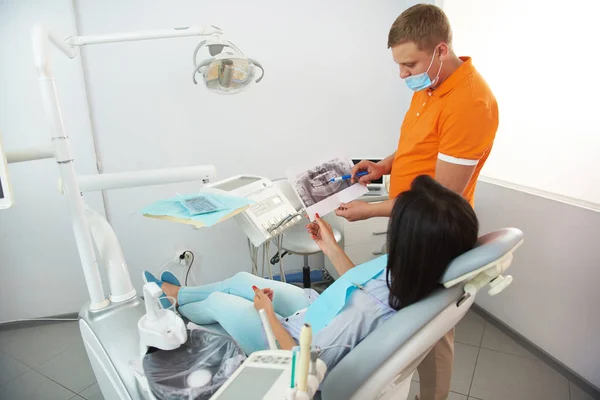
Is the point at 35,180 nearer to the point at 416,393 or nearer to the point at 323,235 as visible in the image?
the point at 323,235

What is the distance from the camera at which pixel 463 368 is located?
5.89 feet

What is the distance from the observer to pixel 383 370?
0.73m

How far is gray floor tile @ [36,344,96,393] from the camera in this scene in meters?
1.84

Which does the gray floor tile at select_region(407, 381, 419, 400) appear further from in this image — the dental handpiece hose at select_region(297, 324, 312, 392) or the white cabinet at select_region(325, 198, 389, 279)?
the dental handpiece hose at select_region(297, 324, 312, 392)

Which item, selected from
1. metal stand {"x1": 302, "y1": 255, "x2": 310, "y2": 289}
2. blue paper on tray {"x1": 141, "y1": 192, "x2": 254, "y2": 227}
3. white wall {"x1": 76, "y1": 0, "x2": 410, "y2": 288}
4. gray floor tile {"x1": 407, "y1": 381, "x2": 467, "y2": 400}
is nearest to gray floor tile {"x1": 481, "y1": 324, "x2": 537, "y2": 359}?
gray floor tile {"x1": 407, "y1": 381, "x2": 467, "y2": 400}

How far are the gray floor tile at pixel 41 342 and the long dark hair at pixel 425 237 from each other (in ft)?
7.12

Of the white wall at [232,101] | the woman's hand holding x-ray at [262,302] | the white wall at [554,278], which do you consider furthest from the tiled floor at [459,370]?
the woman's hand holding x-ray at [262,302]

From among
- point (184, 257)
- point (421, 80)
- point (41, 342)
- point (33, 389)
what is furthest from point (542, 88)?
point (41, 342)

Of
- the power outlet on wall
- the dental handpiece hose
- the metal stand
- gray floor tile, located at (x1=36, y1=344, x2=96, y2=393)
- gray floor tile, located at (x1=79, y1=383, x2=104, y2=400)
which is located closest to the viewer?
the dental handpiece hose

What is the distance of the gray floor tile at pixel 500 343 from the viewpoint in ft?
6.19

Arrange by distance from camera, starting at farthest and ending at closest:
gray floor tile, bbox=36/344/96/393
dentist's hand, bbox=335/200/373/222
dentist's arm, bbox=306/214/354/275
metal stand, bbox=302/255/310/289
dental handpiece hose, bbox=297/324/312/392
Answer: metal stand, bbox=302/255/310/289 → gray floor tile, bbox=36/344/96/393 → dentist's hand, bbox=335/200/373/222 → dentist's arm, bbox=306/214/354/275 → dental handpiece hose, bbox=297/324/312/392

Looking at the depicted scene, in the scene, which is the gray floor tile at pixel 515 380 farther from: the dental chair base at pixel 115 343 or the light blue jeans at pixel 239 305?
the dental chair base at pixel 115 343

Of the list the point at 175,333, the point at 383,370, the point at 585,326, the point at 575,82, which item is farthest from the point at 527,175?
the point at 175,333

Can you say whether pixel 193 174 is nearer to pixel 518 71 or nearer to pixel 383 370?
pixel 383 370
